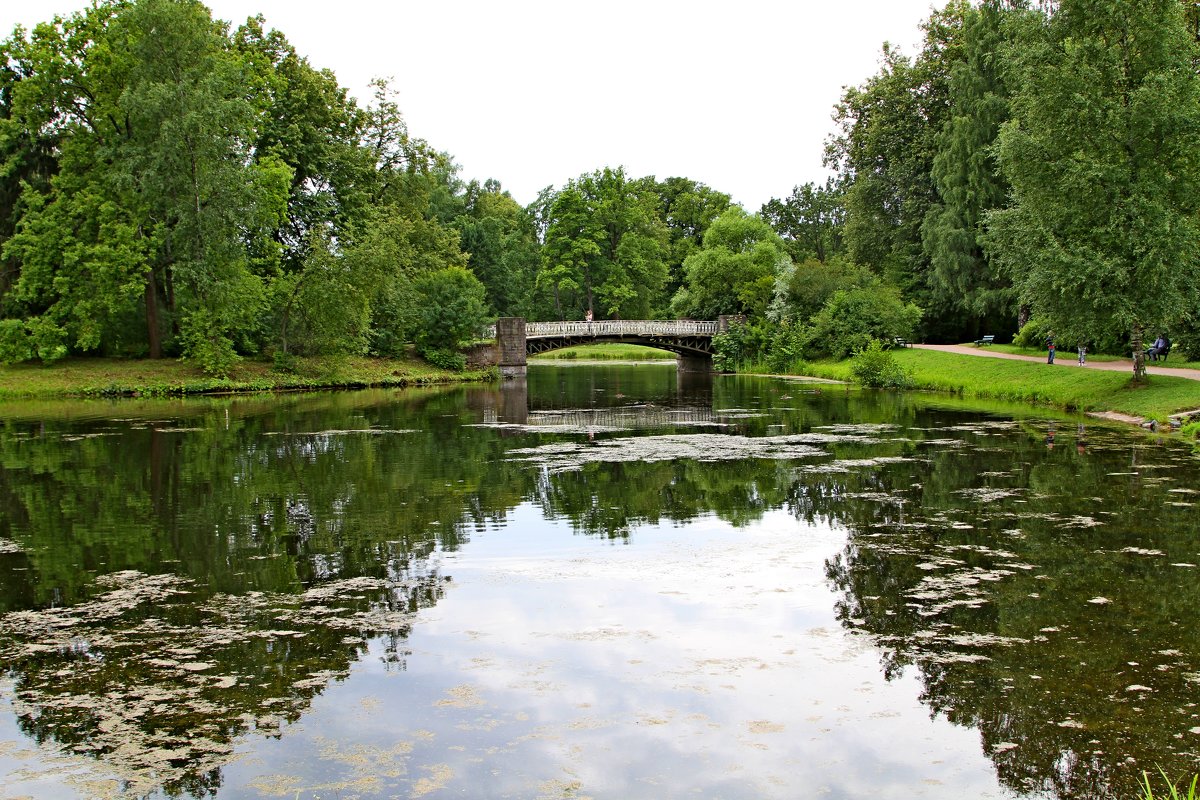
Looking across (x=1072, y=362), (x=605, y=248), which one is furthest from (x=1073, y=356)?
(x=605, y=248)

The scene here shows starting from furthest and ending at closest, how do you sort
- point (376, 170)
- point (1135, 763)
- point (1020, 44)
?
point (376, 170), point (1020, 44), point (1135, 763)

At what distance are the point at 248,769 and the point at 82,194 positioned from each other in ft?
147

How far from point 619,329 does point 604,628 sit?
53.5 meters

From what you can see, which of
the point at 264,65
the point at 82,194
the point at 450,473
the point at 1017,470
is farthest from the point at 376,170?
the point at 1017,470

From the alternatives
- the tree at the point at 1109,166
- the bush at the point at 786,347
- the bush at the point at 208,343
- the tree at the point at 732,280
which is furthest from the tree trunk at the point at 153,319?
the tree at the point at 1109,166

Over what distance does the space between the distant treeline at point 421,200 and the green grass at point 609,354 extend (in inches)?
988

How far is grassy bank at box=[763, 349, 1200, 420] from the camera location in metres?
25.2

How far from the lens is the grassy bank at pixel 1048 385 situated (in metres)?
25.2

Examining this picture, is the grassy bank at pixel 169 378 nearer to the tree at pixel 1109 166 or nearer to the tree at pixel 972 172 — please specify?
the tree at pixel 972 172

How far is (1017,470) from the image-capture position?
1772cm

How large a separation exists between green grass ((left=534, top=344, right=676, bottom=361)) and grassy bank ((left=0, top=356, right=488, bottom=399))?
40.6 m

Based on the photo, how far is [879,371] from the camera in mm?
41062

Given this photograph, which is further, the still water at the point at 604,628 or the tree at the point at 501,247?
the tree at the point at 501,247

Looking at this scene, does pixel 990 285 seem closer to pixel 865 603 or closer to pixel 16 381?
pixel 865 603
